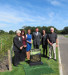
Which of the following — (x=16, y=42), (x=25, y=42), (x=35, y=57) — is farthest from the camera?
(x=25, y=42)

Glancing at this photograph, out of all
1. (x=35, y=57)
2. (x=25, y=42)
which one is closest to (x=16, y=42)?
A: (x=25, y=42)

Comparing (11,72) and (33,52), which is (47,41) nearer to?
(33,52)

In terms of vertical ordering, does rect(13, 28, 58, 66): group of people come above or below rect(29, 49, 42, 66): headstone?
above

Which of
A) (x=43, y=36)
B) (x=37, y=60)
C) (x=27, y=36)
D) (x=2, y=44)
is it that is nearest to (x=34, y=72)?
(x=37, y=60)

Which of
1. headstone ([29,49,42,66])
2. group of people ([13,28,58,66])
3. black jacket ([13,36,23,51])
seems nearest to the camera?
black jacket ([13,36,23,51])

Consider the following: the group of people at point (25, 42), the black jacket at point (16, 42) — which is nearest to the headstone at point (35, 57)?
the group of people at point (25, 42)

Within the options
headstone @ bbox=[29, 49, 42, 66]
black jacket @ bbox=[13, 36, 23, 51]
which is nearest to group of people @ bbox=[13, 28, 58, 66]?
black jacket @ bbox=[13, 36, 23, 51]

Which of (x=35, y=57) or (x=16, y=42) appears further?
(x=35, y=57)

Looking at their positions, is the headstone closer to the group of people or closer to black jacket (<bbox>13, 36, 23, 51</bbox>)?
the group of people

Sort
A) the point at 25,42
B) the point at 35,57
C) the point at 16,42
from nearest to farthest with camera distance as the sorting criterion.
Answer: the point at 16,42
the point at 35,57
the point at 25,42

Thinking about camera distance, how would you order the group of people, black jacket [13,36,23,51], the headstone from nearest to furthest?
black jacket [13,36,23,51] < the group of people < the headstone

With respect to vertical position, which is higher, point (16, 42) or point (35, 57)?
point (16, 42)

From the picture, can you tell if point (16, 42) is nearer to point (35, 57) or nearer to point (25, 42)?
point (25, 42)

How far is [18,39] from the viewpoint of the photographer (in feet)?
16.3
